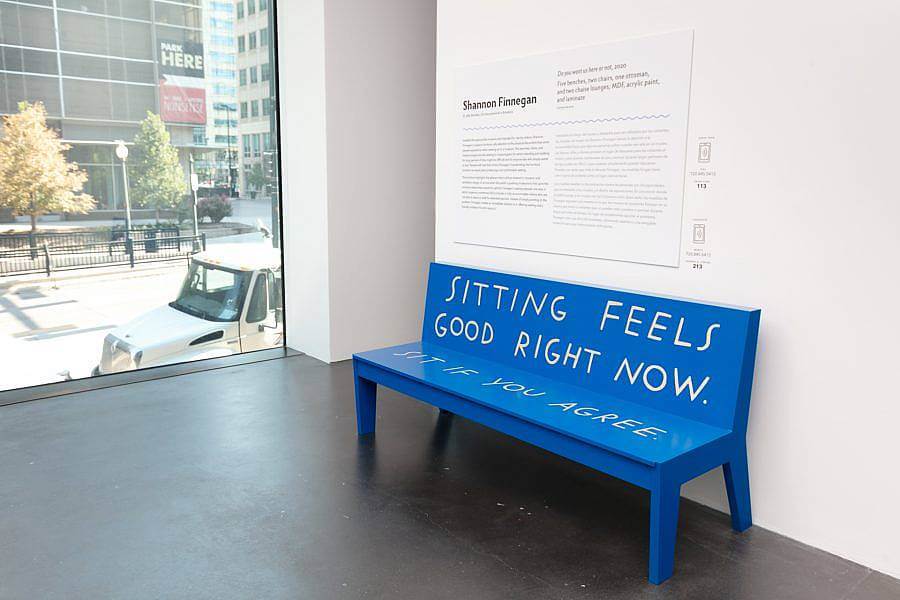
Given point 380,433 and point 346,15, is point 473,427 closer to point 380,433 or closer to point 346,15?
point 380,433

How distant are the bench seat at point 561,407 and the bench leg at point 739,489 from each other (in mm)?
190

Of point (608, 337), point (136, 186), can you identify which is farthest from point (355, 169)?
point (608, 337)

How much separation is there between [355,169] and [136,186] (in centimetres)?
145

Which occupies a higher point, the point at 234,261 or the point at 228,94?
the point at 228,94

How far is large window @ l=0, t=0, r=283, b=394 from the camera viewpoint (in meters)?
4.31

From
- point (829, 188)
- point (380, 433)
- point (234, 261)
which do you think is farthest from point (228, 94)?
point (829, 188)

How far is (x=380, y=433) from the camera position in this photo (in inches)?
151

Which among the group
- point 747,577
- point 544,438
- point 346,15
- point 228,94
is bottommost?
point 747,577

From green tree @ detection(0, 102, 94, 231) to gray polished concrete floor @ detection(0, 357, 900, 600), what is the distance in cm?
124

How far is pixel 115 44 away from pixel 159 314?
5.82 ft

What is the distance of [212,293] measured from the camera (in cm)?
516

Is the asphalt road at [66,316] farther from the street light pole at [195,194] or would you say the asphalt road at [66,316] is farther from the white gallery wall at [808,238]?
the white gallery wall at [808,238]

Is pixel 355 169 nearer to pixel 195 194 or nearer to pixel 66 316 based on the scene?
pixel 195 194

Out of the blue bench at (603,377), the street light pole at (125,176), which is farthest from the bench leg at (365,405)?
the street light pole at (125,176)
